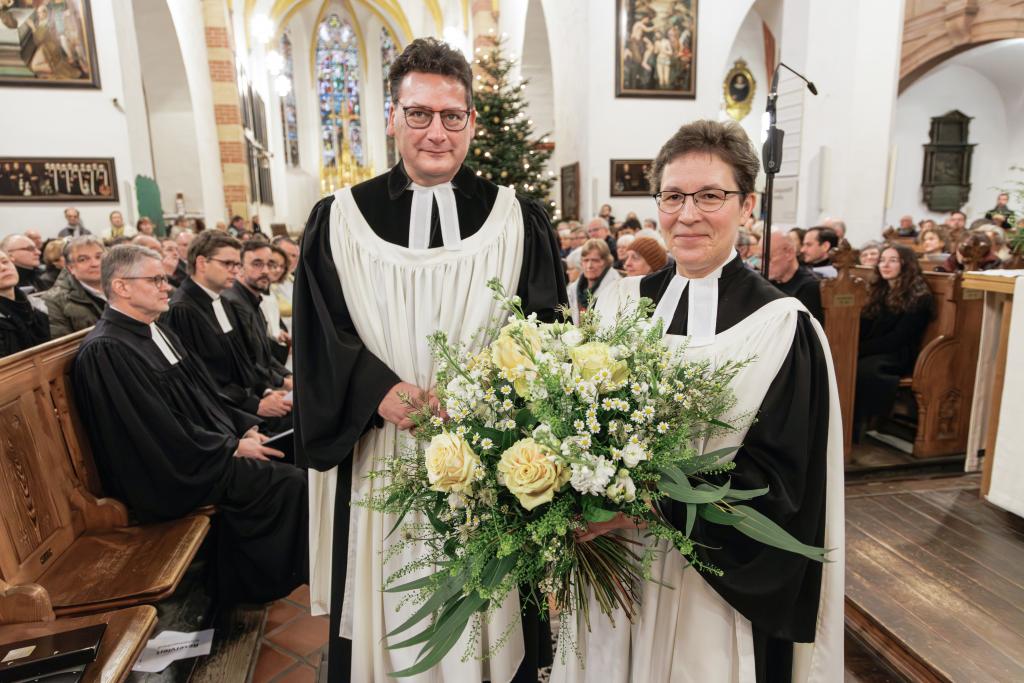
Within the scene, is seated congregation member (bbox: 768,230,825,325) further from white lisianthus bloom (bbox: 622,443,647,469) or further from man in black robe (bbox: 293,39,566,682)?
white lisianthus bloom (bbox: 622,443,647,469)

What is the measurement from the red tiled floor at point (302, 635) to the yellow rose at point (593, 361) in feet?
7.09

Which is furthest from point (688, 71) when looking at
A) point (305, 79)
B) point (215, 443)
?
point (305, 79)

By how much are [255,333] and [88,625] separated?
9.95 ft

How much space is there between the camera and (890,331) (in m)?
4.94

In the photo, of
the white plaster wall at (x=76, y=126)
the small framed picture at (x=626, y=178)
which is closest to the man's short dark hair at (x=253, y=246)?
the white plaster wall at (x=76, y=126)

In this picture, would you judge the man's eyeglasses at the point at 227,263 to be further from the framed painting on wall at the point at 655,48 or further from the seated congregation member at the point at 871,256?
the framed painting on wall at the point at 655,48

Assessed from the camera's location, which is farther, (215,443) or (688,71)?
(688,71)

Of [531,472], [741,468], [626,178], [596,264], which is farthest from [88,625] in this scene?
[626,178]

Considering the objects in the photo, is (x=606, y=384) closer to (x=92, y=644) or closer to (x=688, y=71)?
(x=92, y=644)

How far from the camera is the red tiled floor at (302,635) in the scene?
8.88ft

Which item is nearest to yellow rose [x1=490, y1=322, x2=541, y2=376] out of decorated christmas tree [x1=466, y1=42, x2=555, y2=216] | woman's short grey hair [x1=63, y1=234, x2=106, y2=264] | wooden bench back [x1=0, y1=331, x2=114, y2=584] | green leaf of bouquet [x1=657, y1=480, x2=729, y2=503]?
green leaf of bouquet [x1=657, y1=480, x2=729, y2=503]

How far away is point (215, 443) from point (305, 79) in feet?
96.4

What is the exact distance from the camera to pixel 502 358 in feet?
4.11

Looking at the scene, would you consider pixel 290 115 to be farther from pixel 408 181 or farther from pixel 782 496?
pixel 782 496
